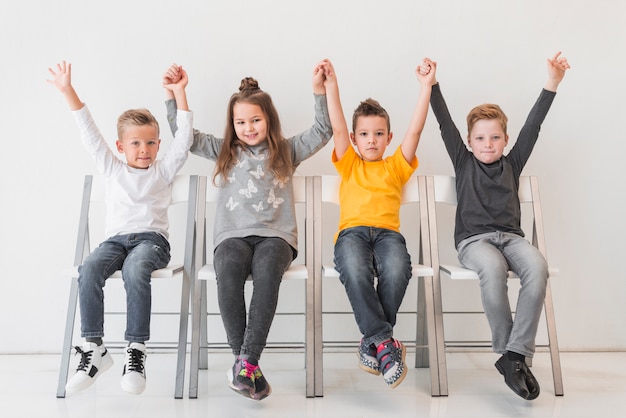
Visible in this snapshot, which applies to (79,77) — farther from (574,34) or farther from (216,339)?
(574,34)

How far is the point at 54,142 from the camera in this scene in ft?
8.40

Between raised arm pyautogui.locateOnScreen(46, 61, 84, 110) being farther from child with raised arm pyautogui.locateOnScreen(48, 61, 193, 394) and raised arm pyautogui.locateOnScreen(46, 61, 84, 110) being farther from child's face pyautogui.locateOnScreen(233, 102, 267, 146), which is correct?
child's face pyautogui.locateOnScreen(233, 102, 267, 146)

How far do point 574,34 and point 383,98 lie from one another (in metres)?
0.83

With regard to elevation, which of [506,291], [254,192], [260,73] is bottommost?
[506,291]

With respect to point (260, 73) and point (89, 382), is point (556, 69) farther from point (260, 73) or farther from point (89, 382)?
point (89, 382)

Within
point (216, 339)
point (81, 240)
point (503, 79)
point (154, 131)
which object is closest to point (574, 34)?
point (503, 79)

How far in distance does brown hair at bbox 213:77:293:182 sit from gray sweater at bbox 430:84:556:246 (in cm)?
58

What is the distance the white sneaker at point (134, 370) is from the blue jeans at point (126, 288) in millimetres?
31

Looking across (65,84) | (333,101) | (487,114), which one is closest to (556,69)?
(487,114)

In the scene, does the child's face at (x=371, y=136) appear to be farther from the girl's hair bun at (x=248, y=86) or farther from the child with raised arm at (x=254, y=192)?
the girl's hair bun at (x=248, y=86)

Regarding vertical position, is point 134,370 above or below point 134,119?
below

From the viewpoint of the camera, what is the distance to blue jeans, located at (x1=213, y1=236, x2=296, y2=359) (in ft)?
6.22

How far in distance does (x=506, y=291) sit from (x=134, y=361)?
3.84 feet

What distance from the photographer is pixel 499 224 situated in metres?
2.20
